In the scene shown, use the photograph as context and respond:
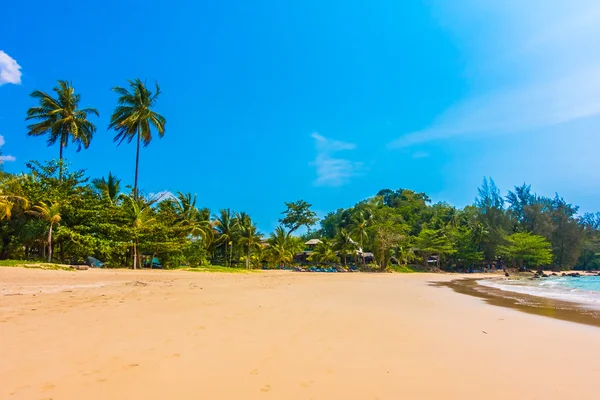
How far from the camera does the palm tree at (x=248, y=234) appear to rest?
35.5 metres

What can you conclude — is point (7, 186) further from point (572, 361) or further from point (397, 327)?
point (572, 361)

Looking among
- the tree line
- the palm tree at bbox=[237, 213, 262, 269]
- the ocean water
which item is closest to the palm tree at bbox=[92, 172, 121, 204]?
the tree line

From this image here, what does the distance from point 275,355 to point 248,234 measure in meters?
32.2

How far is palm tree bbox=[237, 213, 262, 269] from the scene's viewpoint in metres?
35.5

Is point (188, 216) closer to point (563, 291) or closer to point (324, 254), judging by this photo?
point (324, 254)

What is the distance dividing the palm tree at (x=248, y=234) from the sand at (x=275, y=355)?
28.9 metres

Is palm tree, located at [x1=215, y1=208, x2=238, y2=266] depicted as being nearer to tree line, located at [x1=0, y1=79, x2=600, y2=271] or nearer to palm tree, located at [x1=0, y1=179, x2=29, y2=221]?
tree line, located at [x1=0, y1=79, x2=600, y2=271]

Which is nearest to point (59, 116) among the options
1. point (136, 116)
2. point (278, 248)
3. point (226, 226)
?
point (136, 116)

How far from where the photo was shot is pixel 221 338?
14.5 ft

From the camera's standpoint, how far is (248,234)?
117ft

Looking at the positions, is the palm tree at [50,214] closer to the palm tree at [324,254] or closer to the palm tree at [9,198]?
the palm tree at [9,198]

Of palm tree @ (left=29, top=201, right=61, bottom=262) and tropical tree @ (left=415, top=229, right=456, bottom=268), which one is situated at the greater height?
palm tree @ (left=29, top=201, right=61, bottom=262)

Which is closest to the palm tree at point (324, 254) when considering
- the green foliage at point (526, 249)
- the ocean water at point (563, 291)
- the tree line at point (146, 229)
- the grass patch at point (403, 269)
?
the tree line at point (146, 229)

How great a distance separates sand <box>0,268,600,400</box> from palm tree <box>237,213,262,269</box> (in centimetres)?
2895
